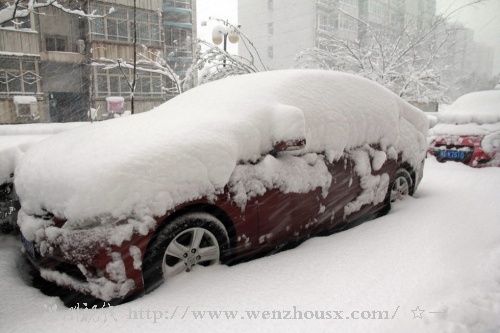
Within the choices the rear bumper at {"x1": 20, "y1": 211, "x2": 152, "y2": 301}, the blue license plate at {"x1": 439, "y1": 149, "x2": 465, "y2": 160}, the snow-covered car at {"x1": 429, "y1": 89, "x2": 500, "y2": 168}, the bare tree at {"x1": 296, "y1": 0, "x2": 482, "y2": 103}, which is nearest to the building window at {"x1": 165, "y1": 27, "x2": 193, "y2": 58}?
the bare tree at {"x1": 296, "y1": 0, "x2": 482, "y2": 103}

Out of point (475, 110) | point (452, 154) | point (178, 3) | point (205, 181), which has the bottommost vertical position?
point (452, 154)

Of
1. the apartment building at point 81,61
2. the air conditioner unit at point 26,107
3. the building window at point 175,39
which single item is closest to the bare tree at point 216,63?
the apartment building at point 81,61

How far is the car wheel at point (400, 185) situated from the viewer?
4.05m

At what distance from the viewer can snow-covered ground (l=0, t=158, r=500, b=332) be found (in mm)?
2021

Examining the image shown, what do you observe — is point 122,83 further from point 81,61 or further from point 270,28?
point 270,28

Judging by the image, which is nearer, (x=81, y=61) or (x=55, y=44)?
(x=55, y=44)

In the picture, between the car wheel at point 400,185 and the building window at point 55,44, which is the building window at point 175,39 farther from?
the car wheel at point 400,185

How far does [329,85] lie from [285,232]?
1559 mm

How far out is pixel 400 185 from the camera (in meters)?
4.23

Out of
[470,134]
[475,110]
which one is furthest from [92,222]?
[475,110]

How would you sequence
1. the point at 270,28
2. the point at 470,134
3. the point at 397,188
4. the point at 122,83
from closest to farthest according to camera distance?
1. the point at 397,188
2. the point at 470,134
3. the point at 122,83
4. the point at 270,28

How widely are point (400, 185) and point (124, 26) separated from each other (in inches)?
910

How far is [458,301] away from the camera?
7.14 feet

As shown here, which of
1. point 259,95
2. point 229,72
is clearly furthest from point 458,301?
point 229,72
